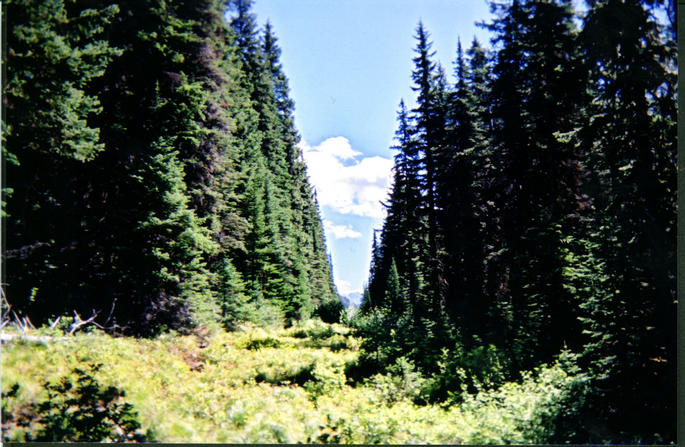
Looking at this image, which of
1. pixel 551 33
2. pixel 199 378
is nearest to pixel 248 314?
pixel 199 378

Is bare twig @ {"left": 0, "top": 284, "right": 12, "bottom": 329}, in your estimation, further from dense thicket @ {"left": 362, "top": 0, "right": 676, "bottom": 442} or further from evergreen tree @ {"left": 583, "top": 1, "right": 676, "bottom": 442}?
evergreen tree @ {"left": 583, "top": 1, "right": 676, "bottom": 442}

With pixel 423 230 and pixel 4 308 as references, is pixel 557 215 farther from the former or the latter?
pixel 4 308

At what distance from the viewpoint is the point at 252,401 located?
26.9 feet

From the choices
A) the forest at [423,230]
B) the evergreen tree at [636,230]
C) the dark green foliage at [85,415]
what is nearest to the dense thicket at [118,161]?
the forest at [423,230]

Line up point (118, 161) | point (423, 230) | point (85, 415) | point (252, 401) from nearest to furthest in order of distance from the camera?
1. point (85, 415)
2. point (252, 401)
3. point (118, 161)
4. point (423, 230)

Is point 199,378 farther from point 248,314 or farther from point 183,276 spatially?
point 248,314

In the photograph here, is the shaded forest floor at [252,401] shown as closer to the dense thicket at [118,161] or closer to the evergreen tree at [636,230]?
the evergreen tree at [636,230]

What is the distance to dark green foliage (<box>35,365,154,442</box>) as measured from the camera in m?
6.56

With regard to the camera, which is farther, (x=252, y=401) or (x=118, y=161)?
(x=118, y=161)

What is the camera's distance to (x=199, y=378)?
9.50 meters

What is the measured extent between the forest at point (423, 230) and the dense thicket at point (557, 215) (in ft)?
0.19

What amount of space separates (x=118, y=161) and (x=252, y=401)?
29.1ft

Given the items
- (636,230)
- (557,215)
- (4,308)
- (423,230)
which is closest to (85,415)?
(4,308)

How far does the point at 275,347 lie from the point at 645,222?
1388 cm
